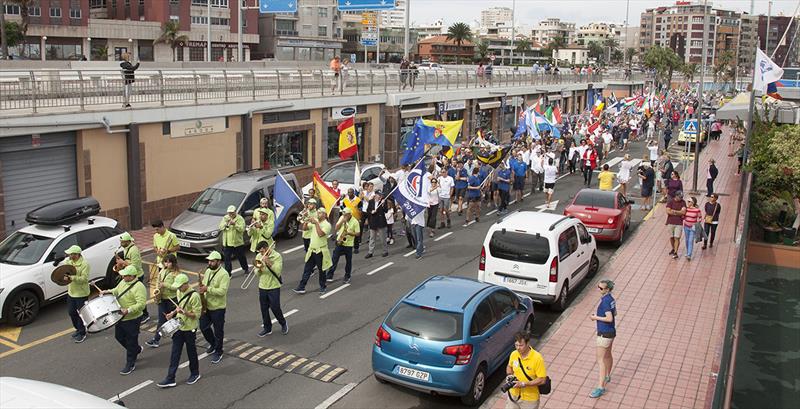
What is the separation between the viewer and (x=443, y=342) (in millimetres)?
9805

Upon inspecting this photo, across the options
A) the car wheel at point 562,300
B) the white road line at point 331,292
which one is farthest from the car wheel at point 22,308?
the car wheel at point 562,300

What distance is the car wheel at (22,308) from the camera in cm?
1286

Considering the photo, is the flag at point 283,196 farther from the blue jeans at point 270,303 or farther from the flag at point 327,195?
the blue jeans at point 270,303

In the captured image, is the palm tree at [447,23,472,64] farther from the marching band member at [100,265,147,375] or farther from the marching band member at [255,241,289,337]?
the marching band member at [100,265,147,375]

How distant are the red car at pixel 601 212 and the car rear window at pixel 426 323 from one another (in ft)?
34.1

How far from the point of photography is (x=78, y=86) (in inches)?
761

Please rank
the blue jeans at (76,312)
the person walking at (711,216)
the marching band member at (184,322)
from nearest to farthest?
the marching band member at (184,322) < the blue jeans at (76,312) < the person walking at (711,216)

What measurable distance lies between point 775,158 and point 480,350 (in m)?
17.9

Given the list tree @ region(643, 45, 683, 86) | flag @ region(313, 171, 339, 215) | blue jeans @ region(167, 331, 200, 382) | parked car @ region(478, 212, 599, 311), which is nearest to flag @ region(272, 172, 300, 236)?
flag @ region(313, 171, 339, 215)

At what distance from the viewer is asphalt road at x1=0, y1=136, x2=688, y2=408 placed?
10.4 meters

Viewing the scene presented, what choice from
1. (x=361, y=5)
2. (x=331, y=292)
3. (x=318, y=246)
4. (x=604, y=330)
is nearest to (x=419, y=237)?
(x=331, y=292)

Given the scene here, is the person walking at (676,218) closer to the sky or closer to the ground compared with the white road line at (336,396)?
closer to the sky

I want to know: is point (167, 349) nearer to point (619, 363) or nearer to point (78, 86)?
point (619, 363)

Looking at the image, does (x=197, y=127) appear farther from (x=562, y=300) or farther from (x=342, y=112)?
(x=562, y=300)
